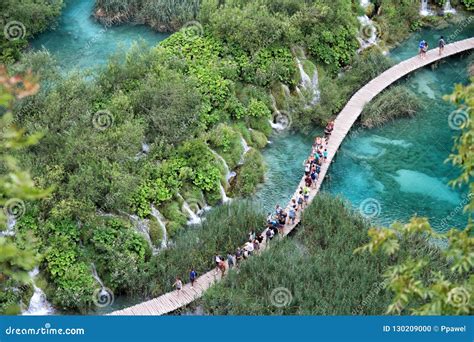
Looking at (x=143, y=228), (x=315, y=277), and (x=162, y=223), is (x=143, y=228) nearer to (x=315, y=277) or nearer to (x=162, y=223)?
(x=162, y=223)

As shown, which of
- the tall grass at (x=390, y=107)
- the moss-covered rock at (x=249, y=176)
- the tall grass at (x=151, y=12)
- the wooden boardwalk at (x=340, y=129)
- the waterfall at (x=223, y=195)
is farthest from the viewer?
the tall grass at (x=151, y=12)

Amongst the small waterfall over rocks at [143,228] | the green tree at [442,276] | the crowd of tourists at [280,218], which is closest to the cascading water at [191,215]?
the small waterfall over rocks at [143,228]

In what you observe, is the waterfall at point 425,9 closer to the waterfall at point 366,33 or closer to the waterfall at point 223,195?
the waterfall at point 366,33

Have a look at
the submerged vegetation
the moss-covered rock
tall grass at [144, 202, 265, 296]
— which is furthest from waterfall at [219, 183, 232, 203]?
tall grass at [144, 202, 265, 296]

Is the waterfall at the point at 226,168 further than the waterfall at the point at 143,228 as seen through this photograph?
Yes

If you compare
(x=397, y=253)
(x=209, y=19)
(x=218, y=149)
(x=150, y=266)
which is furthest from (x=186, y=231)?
(x=209, y=19)

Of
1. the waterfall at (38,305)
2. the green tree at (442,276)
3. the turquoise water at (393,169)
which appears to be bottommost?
the waterfall at (38,305)

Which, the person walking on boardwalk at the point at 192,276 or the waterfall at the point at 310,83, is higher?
the waterfall at the point at 310,83

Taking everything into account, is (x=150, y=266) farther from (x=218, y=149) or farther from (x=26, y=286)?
(x=218, y=149)
